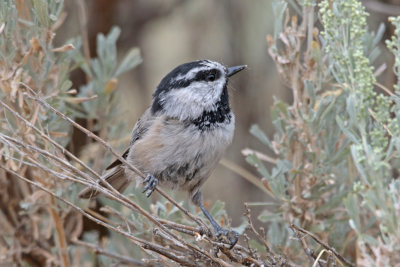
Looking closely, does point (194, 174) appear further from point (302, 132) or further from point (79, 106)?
point (79, 106)

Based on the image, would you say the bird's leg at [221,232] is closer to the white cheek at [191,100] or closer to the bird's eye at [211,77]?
the white cheek at [191,100]

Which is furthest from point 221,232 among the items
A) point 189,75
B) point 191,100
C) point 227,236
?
point 189,75

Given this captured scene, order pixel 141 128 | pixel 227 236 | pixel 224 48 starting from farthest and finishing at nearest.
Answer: pixel 224 48
pixel 141 128
pixel 227 236

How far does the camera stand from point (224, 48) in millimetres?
4684

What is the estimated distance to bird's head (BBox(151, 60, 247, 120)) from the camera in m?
2.84

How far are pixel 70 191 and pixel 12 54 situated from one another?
792 mm

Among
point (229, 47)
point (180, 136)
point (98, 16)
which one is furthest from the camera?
point (229, 47)

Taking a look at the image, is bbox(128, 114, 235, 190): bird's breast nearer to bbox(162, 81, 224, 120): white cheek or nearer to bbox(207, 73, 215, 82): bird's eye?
bbox(162, 81, 224, 120): white cheek

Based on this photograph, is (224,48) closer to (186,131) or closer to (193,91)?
(193,91)

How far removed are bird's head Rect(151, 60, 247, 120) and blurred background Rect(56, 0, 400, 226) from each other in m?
1.46

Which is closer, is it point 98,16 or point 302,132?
point 302,132

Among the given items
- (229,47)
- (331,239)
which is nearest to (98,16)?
(229,47)

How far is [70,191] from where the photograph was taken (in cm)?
288

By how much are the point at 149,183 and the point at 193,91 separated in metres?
0.52
